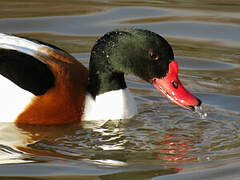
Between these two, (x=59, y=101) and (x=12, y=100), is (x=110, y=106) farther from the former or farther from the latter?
(x=12, y=100)

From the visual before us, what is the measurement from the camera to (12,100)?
255 inches

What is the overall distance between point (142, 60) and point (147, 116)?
0.72 meters

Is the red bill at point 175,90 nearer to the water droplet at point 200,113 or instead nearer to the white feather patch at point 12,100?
the water droplet at point 200,113

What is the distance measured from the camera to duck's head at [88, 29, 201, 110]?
6.38 m

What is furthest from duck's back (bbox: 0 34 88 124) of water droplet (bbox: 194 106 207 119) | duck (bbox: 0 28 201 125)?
water droplet (bbox: 194 106 207 119)

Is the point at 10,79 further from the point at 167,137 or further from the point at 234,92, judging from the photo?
the point at 234,92

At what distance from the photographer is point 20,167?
5410 mm

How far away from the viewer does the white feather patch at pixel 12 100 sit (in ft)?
21.1

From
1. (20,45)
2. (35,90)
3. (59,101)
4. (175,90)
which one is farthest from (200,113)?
(20,45)

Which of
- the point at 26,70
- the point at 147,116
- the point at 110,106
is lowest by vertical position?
the point at 147,116

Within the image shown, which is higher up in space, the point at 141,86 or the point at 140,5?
the point at 140,5

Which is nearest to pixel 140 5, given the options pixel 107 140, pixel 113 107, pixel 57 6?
pixel 57 6

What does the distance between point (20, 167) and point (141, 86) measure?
2.79 meters

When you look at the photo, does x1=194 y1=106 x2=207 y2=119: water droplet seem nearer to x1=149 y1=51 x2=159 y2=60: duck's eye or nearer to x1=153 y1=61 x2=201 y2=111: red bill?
x1=153 y1=61 x2=201 y2=111: red bill
